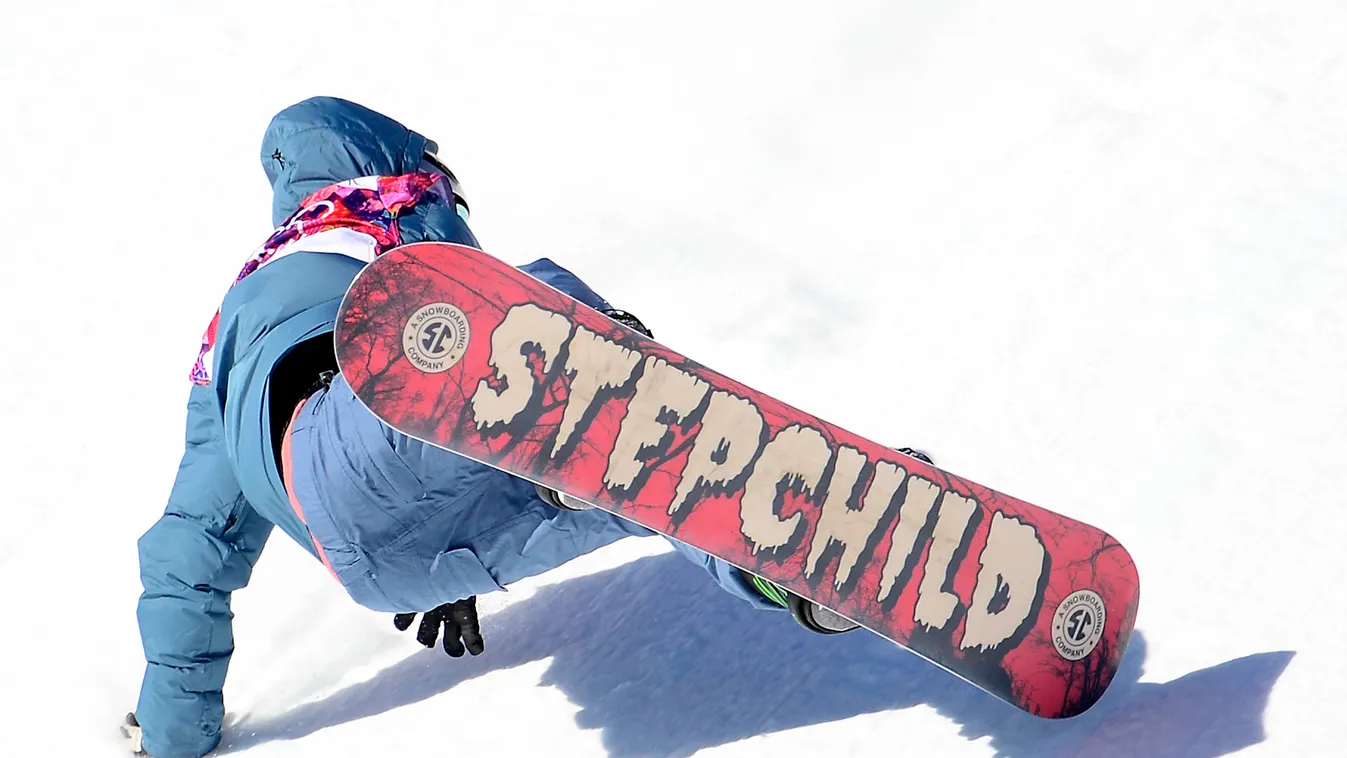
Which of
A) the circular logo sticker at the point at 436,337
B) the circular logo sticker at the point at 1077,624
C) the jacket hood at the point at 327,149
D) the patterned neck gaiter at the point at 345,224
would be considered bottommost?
the circular logo sticker at the point at 1077,624

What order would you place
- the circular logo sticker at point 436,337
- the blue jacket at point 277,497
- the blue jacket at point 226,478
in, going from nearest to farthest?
1. the circular logo sticker at point 436,337
2. the blue jacket at point 277,497
3. the blue jacket at point 226,478

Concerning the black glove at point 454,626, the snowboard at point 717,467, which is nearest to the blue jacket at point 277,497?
the snowboard at point 717,467

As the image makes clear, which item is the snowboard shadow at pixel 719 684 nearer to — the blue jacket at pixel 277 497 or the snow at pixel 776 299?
the snow at pixel 776 299

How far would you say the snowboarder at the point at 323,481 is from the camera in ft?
5.06

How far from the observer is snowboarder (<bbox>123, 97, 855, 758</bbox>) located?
1.54 meters

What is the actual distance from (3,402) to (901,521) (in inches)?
73.2

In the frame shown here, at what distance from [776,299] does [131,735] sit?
3.73 ft

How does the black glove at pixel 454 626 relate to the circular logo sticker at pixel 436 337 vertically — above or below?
below

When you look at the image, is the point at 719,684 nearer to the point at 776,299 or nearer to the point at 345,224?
the point at 345,224

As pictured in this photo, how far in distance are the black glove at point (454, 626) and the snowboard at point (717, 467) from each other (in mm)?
626

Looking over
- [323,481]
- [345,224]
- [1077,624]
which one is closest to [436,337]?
[323,481]

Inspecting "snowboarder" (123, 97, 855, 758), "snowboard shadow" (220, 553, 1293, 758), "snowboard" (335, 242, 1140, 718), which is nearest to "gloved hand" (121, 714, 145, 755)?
"snowboarder" (123, 97, 855, 758)

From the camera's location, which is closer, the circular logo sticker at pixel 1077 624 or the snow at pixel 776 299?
the circular logo sticker at pixel 1077 624

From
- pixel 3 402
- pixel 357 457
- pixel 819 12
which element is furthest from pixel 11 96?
pixel 357 457
